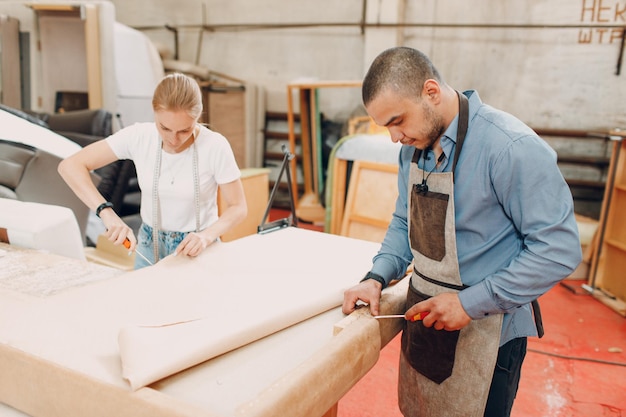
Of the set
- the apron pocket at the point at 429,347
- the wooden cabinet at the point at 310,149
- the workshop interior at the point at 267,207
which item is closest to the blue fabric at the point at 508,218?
the apron pocket at the point at 429,347

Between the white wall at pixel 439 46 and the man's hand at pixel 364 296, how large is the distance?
5.27 metres

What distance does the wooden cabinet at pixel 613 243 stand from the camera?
3.84m

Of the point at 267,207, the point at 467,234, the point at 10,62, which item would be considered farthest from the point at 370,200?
the point at 10,62

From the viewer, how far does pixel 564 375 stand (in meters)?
2.78

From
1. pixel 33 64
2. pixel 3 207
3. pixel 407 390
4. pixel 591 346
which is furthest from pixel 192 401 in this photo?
pixel 33 64

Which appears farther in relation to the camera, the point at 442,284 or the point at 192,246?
the point at 192,246

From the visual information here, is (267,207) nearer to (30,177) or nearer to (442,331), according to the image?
(442,331)

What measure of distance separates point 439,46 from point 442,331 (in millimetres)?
5472

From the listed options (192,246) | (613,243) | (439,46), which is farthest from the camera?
(439,46)

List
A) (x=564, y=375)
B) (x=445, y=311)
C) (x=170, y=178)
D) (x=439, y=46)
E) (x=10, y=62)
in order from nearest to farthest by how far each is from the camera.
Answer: (x=445, y=311), (x=170, y=178), (x=564, y=375), (x=10, y=62), (x=439, y=46)

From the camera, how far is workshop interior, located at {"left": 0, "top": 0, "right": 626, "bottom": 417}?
0.96 metres

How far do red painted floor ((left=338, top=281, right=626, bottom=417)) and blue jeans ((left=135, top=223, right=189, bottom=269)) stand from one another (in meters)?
1.20

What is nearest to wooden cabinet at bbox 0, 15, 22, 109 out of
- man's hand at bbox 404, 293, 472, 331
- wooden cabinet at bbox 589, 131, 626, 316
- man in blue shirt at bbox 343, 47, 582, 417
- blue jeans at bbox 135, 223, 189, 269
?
blue jeans at bbox 135, 223, 189, 269

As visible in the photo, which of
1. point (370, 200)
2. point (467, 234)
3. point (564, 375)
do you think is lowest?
point (564, 375)
